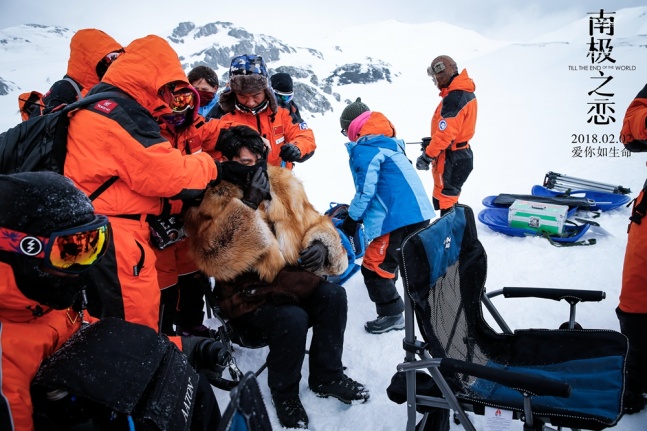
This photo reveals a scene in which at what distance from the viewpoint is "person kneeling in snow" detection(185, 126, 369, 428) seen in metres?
2.13

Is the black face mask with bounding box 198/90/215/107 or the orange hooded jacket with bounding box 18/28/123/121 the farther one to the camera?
the black face mask with bounding box 198/90/215/107

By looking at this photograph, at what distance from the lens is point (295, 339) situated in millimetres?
2129

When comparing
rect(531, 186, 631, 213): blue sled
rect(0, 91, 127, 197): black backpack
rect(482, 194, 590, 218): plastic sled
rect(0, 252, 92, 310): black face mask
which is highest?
rect(0, 91, 127, 197): black backpack

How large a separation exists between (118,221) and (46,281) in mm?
779

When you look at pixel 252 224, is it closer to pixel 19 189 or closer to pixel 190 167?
pixel 190 167

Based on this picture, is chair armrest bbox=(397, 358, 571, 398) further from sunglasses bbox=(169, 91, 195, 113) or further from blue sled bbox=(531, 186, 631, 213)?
blue sled bbox=(531, 186, 631, 213)

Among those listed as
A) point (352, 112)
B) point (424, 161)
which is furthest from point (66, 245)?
point (424, 161)

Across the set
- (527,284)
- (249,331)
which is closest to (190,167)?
(249,331)

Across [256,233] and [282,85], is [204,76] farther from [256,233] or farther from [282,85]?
[256,233]

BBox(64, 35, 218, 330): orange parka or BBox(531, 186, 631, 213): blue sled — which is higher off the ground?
BBox(64, 35, 218, 330): orange parka

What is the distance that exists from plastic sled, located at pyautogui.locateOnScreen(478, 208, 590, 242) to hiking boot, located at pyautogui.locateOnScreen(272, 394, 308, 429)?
Answer: 3655 mm

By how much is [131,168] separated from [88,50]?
5.65 feet

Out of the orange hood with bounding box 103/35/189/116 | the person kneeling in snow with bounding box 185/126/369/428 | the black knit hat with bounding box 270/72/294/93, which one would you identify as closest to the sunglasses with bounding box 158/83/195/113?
the orange hood with bounding box 103/35/189/116

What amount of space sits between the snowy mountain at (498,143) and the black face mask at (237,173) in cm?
58
